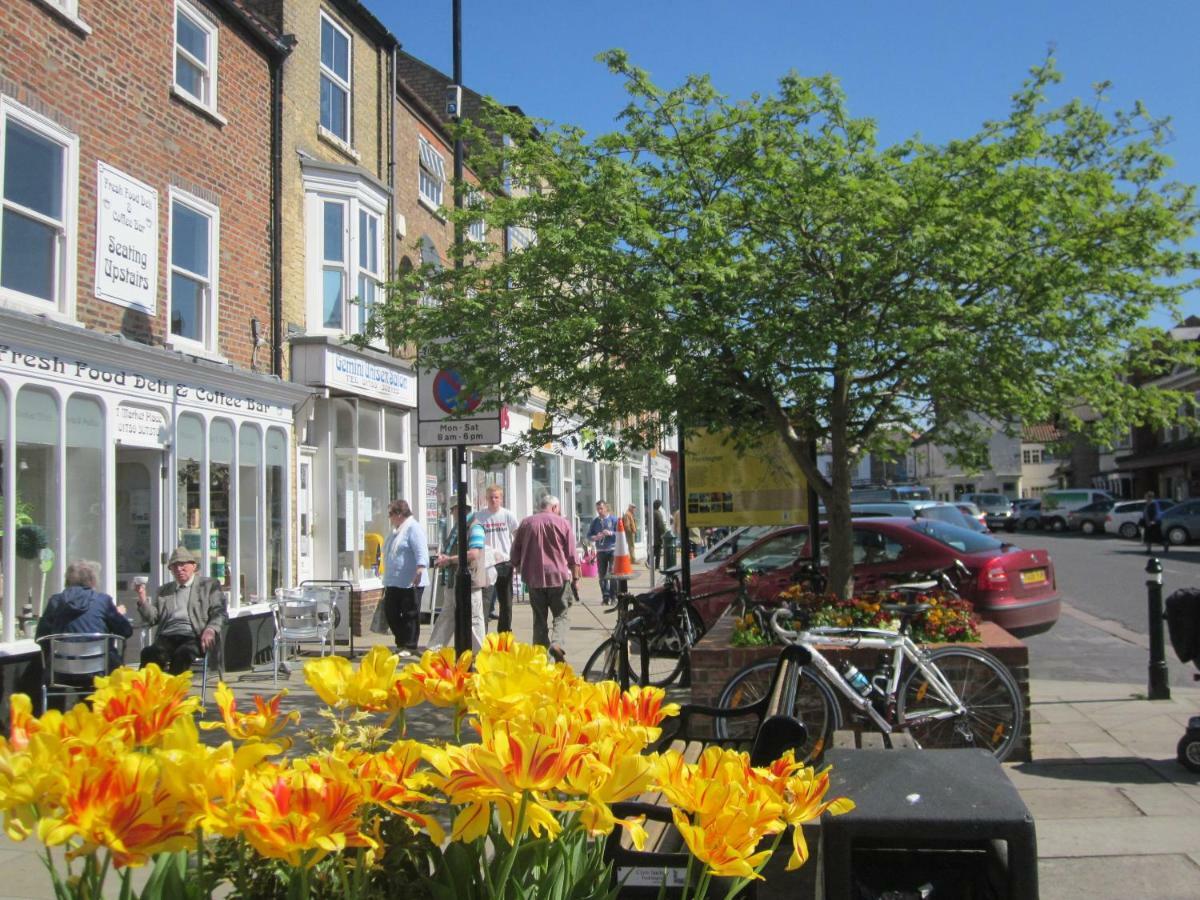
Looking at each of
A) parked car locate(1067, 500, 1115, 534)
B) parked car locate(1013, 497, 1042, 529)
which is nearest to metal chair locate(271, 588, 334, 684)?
parked car locate(1067, 500, 1115, 534)

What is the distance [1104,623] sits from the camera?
1523 cm

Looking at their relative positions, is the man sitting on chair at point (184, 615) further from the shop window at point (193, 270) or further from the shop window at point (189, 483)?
the shop window at point (193, 270)

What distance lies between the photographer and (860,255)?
7332 mm

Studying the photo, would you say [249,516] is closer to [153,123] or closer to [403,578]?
[403,578]

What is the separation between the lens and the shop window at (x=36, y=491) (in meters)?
9.51

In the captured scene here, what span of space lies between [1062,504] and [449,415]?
50.4m

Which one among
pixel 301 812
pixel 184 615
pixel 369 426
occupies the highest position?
pixel 369 426

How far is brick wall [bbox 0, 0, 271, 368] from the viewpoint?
1030cm

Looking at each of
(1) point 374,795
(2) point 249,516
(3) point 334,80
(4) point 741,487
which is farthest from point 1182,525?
(1) point 374,795

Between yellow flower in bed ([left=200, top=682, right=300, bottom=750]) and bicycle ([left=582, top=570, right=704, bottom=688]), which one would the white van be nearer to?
bicycle ([left=582, top=570, right=704, bottom=688])

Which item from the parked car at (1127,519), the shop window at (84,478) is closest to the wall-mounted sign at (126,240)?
the shop window at (84,478)

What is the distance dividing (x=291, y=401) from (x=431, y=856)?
12920 millimetres

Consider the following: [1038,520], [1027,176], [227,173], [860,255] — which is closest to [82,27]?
[227,173]

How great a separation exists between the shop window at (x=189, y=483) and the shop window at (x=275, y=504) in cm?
131
